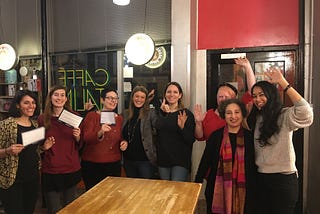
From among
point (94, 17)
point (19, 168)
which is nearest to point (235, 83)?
point (94, 17)

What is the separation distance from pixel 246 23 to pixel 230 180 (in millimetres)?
2161

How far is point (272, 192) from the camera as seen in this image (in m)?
2.34

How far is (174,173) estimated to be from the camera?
2.95 meters

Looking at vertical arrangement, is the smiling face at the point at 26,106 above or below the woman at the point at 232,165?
above

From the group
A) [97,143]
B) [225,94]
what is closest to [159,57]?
[225,94]

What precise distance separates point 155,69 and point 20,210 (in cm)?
258

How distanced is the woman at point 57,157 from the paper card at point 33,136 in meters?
0.17

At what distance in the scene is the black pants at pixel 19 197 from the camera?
8.10 ft

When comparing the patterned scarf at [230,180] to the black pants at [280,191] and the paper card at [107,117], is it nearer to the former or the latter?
the black pants at [280,191]

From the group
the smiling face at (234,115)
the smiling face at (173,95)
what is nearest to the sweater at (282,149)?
the smiling face at (234,115)

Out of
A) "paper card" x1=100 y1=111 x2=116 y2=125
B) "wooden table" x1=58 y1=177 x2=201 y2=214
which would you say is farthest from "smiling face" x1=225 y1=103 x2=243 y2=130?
"paper card" x1=100 y1=111 x2=116 y2=125

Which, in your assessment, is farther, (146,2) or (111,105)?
(146,2)

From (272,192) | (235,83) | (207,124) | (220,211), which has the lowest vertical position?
(220,211)

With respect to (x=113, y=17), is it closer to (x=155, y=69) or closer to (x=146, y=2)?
(x=146, y=2)
